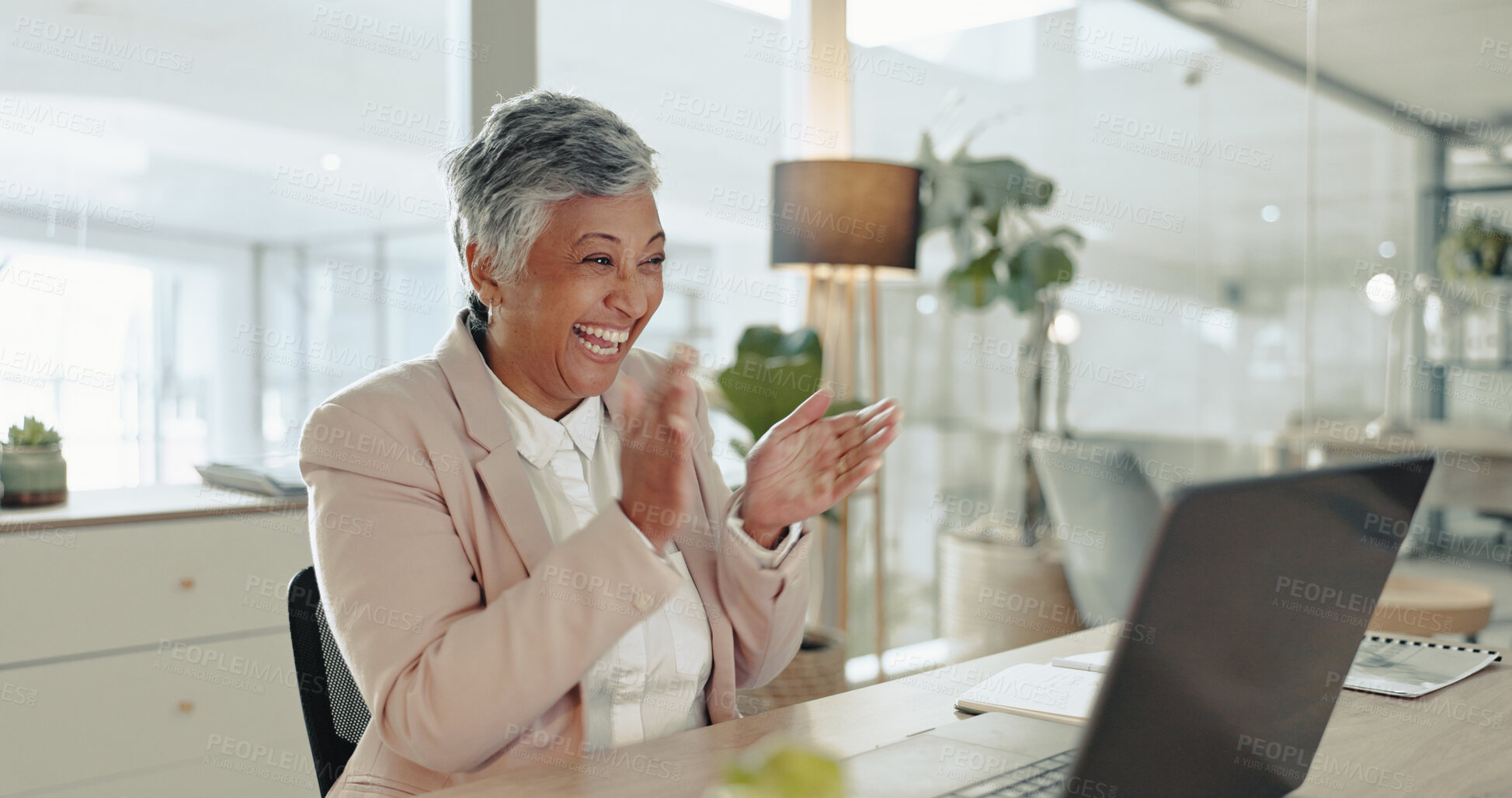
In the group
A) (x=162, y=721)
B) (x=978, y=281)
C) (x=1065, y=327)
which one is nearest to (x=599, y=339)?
(x=162, y=721)

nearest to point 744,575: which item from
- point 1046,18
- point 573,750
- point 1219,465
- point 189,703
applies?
point 573,750

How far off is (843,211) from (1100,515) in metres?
1.14

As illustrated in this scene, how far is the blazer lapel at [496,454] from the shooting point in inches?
51.1

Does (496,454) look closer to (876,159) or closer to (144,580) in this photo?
(144,580)

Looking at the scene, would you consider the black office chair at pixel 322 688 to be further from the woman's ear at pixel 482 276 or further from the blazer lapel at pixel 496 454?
the woman's ear at pixel 482 276

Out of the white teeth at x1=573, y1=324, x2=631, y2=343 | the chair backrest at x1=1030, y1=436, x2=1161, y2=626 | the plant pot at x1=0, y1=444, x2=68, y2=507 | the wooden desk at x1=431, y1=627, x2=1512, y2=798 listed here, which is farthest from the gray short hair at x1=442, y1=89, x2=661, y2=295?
the chair backrest at x1=1030, y1=436, x2=1161, y2=626

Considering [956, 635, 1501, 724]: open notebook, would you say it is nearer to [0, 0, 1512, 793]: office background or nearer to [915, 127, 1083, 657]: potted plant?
[0, 0, 1512, 793]: office background

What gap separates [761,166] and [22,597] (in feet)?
8.15

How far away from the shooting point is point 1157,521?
25.5 inches

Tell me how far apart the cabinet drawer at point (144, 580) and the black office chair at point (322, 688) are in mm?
1005

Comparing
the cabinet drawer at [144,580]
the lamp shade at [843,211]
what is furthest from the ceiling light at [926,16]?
the cabinet drawer at [144,580]

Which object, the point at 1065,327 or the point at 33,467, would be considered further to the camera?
the point at 1065,327

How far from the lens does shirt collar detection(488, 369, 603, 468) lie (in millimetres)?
1443

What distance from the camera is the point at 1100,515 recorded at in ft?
10.3
